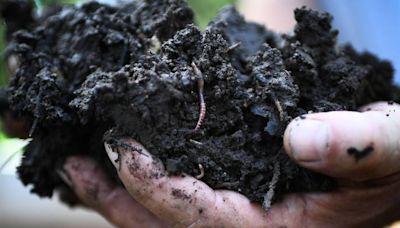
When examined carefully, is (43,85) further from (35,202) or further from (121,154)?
(35,202)

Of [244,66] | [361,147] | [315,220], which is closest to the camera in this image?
[361,147]

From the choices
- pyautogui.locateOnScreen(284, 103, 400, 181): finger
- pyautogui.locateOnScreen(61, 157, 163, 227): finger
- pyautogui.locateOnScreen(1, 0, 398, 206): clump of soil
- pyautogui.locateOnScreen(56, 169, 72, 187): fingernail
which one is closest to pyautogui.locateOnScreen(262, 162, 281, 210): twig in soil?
pyautogui.locateOnScreen(1, 0, 398, 206): clump of soil

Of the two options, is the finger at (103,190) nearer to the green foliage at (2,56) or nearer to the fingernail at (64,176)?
the fingernail at (64,176)

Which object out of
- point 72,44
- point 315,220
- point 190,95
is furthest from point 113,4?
point 315,220

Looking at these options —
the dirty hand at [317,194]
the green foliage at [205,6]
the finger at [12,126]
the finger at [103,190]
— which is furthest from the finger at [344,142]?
the green foliage at [205,6]

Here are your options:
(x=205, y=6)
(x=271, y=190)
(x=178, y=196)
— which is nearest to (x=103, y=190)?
(x=178, y=196)

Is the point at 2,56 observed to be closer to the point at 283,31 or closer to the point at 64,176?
the point at 64,176
